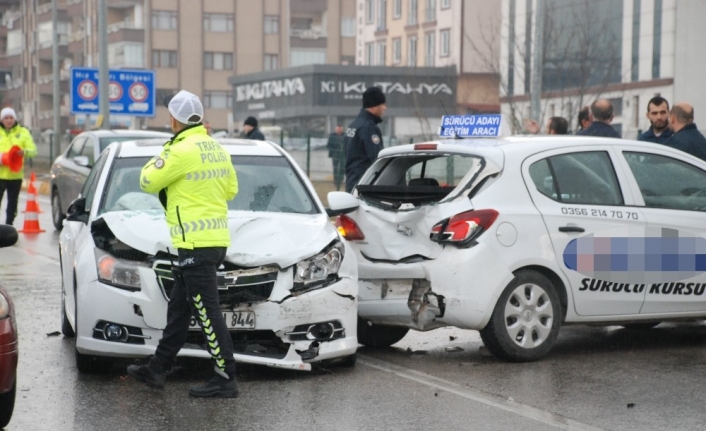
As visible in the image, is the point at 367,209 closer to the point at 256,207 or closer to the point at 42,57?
the point at 256,207

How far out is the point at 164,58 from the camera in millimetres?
91312

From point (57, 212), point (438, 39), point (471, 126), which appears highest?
point (438, 39)

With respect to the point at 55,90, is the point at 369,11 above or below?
above

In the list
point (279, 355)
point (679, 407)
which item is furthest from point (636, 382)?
point (279, 355)

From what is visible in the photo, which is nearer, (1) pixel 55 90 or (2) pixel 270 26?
(1) pixel 55 90

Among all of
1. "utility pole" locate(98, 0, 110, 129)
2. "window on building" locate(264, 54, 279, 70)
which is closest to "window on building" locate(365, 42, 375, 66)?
"window on building" locate(264, 54, 279, 70)

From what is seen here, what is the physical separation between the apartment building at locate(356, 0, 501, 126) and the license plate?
6140 centimetres

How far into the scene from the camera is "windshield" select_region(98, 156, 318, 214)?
8.46 meters

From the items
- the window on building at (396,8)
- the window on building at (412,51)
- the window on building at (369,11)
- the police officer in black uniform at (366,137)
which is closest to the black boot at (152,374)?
the police officer in black uniform at (366,137)

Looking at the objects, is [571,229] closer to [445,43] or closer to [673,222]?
[673,222]

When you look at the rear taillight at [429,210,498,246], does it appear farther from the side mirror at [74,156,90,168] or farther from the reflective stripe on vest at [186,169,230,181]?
the side mirror at [74,156,90,168]

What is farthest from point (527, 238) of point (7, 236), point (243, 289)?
point (7, 236)

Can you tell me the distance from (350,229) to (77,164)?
34.6ft

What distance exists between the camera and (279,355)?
7617mm
